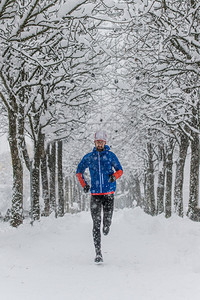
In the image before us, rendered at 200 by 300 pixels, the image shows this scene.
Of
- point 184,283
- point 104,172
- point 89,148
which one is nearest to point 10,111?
point 104,172

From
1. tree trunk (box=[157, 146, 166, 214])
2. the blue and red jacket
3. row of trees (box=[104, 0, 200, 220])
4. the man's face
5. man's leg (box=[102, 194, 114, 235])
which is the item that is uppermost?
row of trees (box=[104, 0, 200, 220])

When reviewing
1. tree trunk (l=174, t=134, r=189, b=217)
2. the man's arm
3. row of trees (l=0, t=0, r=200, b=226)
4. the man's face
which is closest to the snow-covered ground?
the man's arm

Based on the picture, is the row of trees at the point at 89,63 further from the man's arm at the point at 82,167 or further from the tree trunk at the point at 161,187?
the tree trunk at the point at 161,187

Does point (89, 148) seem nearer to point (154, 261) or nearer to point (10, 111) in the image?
point (10, 111)

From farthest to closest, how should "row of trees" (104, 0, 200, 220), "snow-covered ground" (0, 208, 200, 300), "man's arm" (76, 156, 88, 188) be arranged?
"row of trees" (104, 0, 200, 220)
"man's arm" (76, 156, 88, 188)
"snow-covered ground" (0, 208, 200, 300)

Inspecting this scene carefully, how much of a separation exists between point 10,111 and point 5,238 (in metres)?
3.68

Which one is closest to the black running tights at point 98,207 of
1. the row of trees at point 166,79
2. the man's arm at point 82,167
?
the man's arm at point 82,167

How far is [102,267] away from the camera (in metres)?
4.73

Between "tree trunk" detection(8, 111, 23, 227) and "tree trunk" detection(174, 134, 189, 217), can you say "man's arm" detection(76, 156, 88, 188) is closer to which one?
"tree trunk" detection(8, 111, 23, 227)

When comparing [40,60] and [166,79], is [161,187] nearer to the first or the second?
[166,79]

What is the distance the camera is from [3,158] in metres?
85.6

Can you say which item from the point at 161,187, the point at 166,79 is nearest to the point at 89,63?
the point at 166,79

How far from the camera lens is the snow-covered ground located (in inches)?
127

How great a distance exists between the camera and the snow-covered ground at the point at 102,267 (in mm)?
3236
